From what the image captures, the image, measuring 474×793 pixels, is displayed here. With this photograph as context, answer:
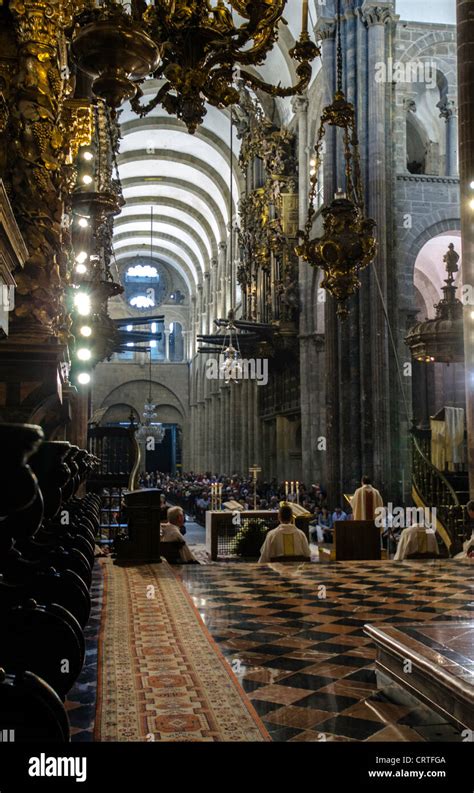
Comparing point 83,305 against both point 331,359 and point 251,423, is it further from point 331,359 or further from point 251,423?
point 251,423

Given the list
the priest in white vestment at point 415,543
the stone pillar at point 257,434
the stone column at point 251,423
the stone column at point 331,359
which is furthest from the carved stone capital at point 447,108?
the stone column at point 251,423

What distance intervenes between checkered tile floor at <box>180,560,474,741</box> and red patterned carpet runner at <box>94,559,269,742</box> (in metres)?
0.12

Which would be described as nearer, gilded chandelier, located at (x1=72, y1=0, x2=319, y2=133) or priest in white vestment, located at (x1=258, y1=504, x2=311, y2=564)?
gilded chandelier, located at (x1=72, y1=0, x2=319, y2=133)

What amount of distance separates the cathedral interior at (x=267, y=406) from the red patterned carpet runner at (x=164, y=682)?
0.9 inches

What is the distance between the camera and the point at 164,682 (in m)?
4.08

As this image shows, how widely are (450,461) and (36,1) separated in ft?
40.9

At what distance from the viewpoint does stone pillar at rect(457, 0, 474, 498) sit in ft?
36.1

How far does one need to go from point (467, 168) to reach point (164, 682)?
363 inches

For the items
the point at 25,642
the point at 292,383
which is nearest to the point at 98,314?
the point at 292,383

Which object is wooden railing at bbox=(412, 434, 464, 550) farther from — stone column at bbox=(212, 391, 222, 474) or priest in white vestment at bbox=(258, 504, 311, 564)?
stone column at bbox=(212, 391, 222, 474)

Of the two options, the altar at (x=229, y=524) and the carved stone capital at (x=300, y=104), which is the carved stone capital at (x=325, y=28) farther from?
the altar at (x=229, y=524)

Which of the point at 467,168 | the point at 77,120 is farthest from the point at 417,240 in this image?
the point at 77,120

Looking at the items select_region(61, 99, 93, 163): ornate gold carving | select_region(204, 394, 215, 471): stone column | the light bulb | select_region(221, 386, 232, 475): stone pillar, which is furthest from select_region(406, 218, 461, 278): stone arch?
select_region(204, 394, 215, 471): stone column

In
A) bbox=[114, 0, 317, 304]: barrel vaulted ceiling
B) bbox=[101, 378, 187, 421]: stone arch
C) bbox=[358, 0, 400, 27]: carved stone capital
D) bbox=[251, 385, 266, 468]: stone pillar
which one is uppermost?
bbox=[114, 0, 317, 304]: barrel vaulted ceiling
